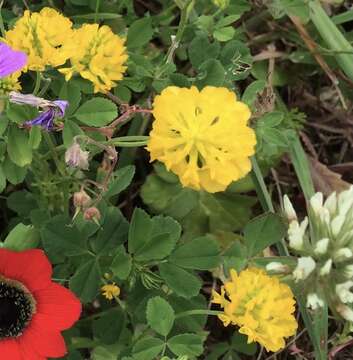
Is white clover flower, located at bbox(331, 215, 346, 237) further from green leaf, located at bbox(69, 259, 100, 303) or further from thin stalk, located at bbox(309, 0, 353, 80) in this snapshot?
thin stalk, located at bbox(309, 0, 353, 80)

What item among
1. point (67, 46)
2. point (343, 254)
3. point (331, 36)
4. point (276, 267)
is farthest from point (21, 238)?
point (331, 36)

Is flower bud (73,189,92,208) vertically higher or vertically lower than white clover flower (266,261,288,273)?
higher

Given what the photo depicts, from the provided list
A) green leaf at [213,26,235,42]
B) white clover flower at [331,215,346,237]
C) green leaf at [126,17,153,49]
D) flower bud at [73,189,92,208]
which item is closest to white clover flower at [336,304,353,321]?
white clover flower at [331,215,346,237]

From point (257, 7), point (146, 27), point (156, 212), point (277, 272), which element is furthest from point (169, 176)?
point (277, 272)

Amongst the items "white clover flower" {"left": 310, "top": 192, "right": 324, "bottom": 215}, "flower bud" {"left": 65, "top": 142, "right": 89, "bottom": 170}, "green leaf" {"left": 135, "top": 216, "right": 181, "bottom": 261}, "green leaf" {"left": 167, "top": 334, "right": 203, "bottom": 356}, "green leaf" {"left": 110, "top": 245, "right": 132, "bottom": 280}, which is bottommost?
"green leaf" {"left": 167, "top": 334, "right": 203, "bottom": 356}

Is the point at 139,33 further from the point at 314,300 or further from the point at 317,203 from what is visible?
the point at 314,300

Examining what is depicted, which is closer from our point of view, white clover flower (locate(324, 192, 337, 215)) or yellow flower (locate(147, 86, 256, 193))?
yellow flower (locate(147, 86, 256, 193))
